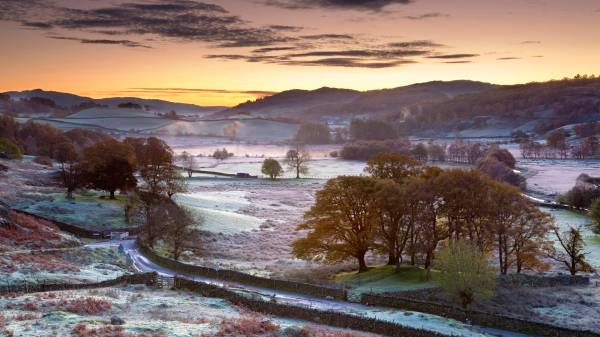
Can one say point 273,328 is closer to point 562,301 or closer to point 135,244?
point 562,301

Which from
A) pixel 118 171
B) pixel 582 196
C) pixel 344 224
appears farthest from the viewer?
pixel 582 196

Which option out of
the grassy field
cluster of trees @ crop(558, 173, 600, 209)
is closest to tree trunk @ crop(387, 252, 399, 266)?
the grassy field

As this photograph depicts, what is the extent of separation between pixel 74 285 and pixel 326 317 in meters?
20.1

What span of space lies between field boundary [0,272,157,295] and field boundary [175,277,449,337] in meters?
6.72

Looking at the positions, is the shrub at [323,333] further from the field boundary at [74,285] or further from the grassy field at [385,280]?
the field boundary at [74,285]

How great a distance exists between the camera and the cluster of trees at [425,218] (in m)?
62.6

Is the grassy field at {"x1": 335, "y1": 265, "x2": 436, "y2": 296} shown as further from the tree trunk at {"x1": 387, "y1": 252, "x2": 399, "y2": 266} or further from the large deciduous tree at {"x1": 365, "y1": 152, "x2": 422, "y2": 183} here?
the large deciduous tree at {"x1": 365, "y1": 152, "x2": 422, "y2": 183}

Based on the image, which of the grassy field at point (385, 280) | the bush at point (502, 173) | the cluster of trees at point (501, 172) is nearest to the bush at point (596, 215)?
the grassy field at point (385, 280)

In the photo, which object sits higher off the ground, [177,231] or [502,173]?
[502,173]

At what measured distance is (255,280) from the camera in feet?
184

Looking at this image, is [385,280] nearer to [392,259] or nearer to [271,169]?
[392,259]

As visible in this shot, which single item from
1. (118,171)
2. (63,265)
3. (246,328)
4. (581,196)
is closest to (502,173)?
(581,196)

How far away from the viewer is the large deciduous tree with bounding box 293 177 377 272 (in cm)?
6725

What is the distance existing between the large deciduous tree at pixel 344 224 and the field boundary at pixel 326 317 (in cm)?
1949
